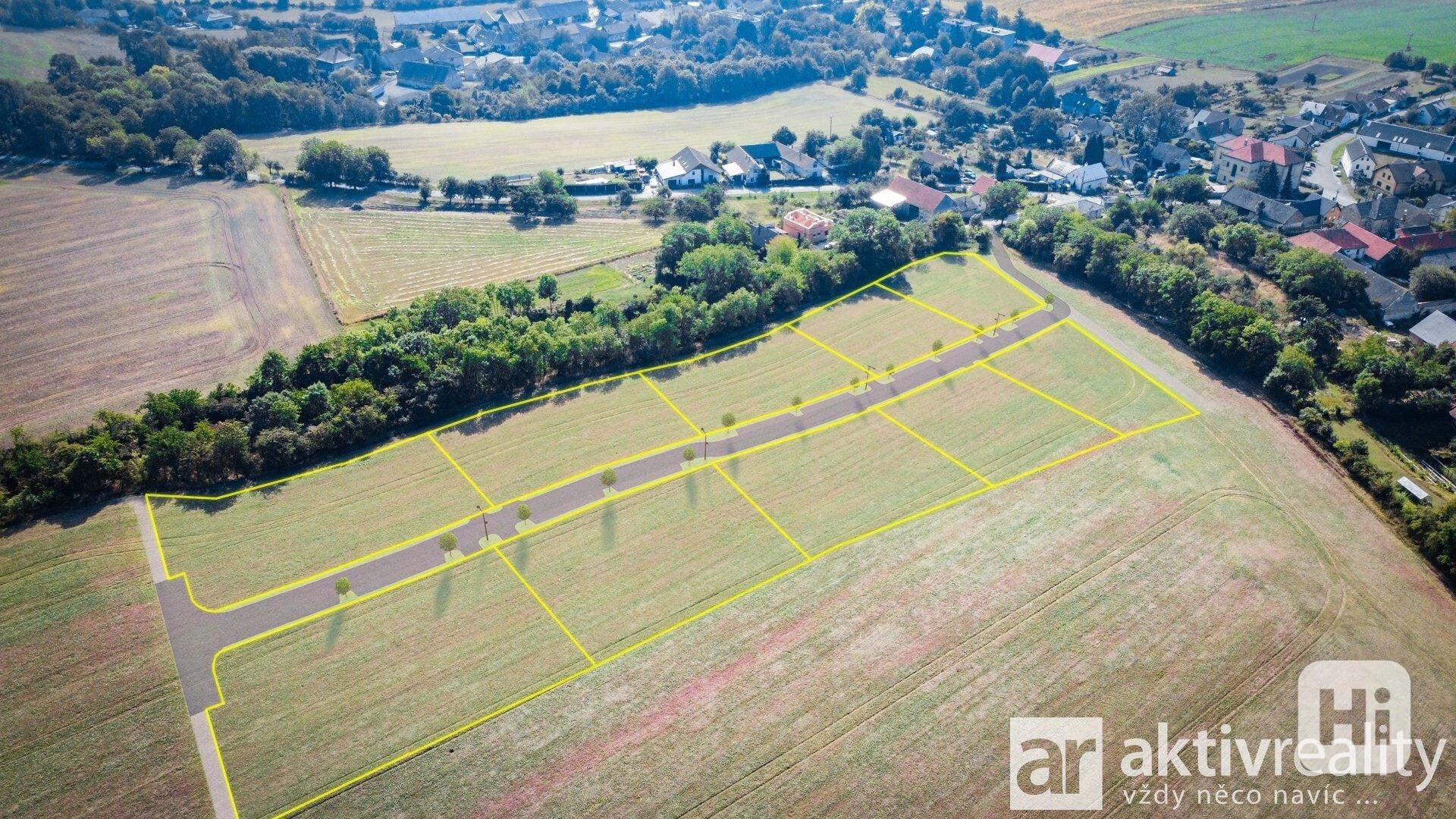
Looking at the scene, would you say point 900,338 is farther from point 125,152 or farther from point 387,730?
point 125,152

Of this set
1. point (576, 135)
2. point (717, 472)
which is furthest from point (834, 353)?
point (576, 135)

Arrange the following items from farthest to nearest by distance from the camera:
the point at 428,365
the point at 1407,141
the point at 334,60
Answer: the point at 334,60 → the point at 1407,141 → the point at 428,365

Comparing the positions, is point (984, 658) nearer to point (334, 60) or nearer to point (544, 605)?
point (544, 605)

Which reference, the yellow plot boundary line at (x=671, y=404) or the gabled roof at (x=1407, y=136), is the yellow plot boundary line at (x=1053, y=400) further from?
the gabled roof at (x=1407, y=136)

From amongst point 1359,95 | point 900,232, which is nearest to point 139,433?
point 900,232

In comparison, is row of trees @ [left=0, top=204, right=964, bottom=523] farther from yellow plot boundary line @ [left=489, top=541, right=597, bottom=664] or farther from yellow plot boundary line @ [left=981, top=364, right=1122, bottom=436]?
yellow plot boundary line @ [left=981, top=364, right=1122, bottom=436]

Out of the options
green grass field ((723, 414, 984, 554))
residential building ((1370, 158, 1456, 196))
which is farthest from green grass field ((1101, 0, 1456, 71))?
green grass field ((723, 414, 984, 554))

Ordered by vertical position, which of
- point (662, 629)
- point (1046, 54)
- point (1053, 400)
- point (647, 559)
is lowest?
point (662, 629)

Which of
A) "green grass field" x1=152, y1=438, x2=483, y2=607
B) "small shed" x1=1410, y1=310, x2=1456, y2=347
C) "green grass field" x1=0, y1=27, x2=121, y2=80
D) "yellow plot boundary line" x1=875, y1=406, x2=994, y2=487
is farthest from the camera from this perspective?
"green grass field" x1=0, y1=27, x2=121, y2=80
